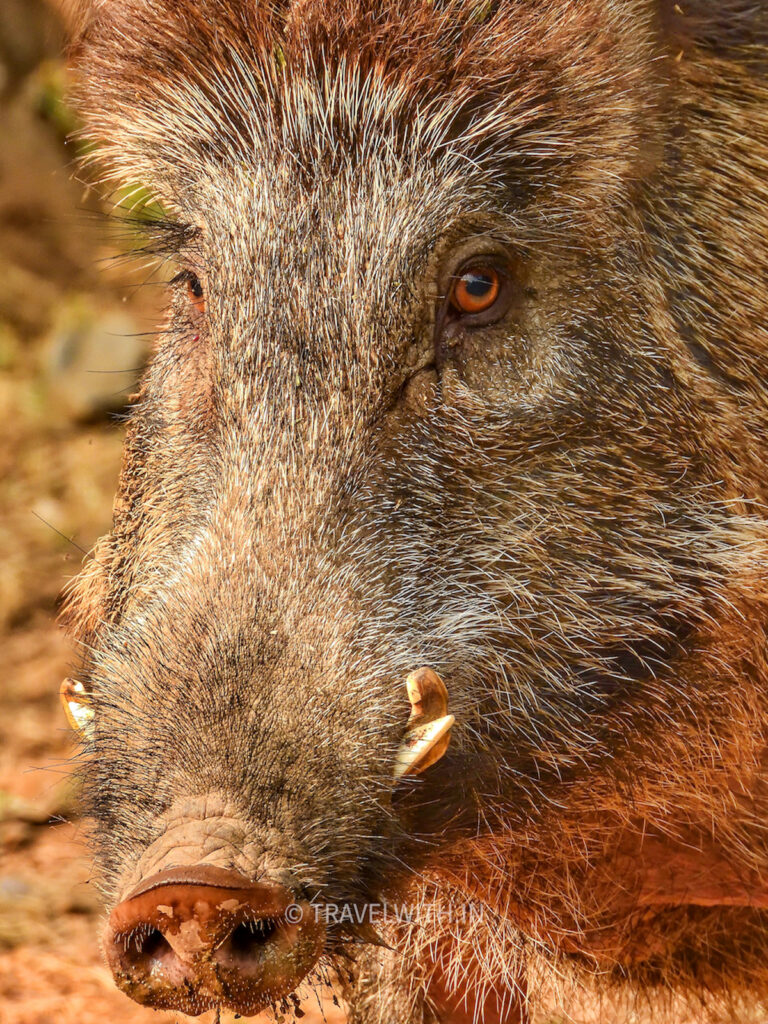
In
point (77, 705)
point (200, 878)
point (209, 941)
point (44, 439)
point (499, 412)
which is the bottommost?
point (44, 439)

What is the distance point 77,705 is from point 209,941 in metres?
0.85

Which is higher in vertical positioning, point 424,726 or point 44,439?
point 424,726

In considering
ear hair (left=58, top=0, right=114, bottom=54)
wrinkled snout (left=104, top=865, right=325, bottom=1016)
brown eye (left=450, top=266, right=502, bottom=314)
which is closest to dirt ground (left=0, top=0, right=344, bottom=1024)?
ear hair (left=58, top=0, right=114, bottom=54)

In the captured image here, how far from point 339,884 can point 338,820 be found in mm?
120

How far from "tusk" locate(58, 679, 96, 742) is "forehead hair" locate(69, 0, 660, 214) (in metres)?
1.15

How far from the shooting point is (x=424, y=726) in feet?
7.66

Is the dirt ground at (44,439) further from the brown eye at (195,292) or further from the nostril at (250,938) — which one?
the nostril at (250,938)

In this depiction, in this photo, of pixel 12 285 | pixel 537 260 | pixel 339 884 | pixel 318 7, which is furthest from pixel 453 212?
pixel 12 285

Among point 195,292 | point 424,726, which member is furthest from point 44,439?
point 424,726

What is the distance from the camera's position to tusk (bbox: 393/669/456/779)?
2.30 meters

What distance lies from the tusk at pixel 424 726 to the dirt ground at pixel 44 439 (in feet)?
9.49

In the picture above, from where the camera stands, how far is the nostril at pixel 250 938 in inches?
81.4

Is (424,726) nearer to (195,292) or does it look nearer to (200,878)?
(200,878)

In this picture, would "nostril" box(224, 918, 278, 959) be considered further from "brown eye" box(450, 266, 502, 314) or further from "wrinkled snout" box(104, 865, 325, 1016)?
"brown eye" box(450, 266, 502, 314)
